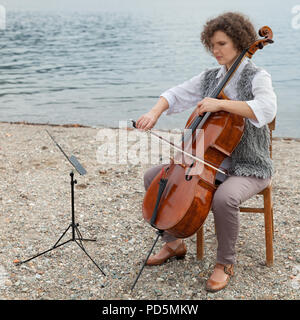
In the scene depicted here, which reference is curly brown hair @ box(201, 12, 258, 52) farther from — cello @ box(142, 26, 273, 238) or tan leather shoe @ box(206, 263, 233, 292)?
tan leather shoe @ box(206, 263, 233, 292)

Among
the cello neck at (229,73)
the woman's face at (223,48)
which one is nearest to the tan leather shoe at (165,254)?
the cello neck at (229,73)

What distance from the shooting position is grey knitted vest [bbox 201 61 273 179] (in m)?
2.41

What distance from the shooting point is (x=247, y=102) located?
226cm

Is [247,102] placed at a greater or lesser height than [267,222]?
greater

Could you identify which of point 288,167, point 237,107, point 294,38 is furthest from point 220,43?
point 294,38

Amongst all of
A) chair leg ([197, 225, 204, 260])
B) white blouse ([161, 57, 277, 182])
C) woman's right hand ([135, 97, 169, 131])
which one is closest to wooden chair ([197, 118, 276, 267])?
chair leg ([197, 225, 204, 260])

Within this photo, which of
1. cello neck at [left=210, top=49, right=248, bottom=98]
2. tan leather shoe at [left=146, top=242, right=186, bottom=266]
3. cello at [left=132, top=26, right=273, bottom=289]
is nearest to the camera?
cello at [left=132, top=26, right=273, bottom=289]

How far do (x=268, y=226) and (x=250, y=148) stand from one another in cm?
48

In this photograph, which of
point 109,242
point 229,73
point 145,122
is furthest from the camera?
point 109,242

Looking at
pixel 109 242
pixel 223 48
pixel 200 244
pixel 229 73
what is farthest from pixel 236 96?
pixel 109 242

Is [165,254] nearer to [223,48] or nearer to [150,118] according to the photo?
[150,118]

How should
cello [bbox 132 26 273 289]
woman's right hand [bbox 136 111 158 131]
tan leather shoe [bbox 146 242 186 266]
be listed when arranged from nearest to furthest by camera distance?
cello [bbox 132 26 273 289], woman's right hand [bbox 136 111 158 131], tan leather shoe [bbox 146 242 186 266]

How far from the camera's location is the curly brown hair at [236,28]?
2379 millimetres

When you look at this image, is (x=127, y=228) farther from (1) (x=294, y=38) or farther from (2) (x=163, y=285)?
(1) (x=294, y=38)
